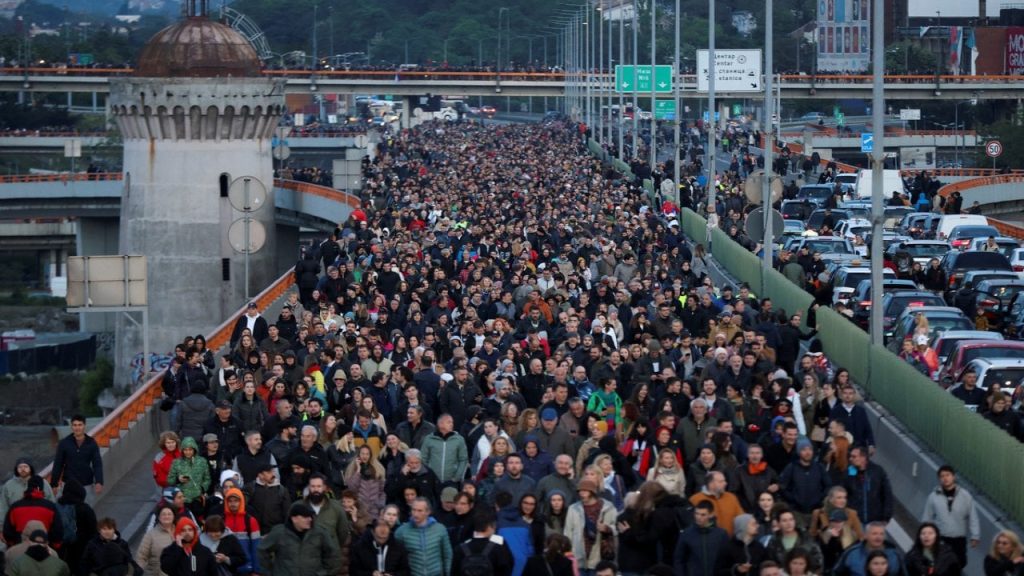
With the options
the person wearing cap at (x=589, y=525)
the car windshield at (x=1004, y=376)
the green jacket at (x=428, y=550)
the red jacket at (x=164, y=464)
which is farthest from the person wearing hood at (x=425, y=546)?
the car windshield at (x=1004, y=376)

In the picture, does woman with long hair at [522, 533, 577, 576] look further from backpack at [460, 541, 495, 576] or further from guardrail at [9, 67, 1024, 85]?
guardrail at [9, 67, 1024, 85]

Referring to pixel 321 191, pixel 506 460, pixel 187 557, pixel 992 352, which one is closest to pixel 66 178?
pixel 321 191

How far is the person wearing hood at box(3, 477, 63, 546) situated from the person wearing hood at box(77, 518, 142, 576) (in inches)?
34.4

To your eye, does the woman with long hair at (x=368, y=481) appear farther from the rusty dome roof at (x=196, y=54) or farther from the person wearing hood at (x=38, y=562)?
the rusty dome roof at (x=196, y=54)

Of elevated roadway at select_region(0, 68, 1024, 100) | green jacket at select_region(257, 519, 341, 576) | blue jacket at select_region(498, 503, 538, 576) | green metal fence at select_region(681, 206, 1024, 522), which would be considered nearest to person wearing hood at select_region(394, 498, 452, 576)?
blue jacket at select_region(498, 503, 538, 576)

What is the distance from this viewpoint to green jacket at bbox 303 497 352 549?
1598 cm

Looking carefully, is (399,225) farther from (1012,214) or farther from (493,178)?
(1012,214)

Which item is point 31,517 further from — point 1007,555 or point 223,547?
point 1007,555

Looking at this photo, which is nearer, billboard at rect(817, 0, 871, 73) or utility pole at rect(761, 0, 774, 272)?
utility pole at rect(761, 0, 774, 272)

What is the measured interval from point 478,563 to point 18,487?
4.12m

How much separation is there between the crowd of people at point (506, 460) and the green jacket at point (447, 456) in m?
0.02

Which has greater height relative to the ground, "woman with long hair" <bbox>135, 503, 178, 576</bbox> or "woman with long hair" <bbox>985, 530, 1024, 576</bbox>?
"woman with long hair" <bbox>985, 530, 1024, 576</bbox>

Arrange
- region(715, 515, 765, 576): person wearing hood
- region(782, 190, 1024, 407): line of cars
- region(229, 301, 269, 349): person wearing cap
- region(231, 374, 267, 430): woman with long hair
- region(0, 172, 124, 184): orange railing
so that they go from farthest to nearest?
region(0, 172, 124, 184): orange railing → region(229, 301, 269, 349): person wearing cap → region(782, 190, 1024, 407): line of cars → region(231, 374, 267, 430): woman with long hair → region(715, 515, 765, 576): person wearing hood

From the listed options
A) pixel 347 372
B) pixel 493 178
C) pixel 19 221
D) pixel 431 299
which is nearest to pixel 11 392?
pixel 19 221
